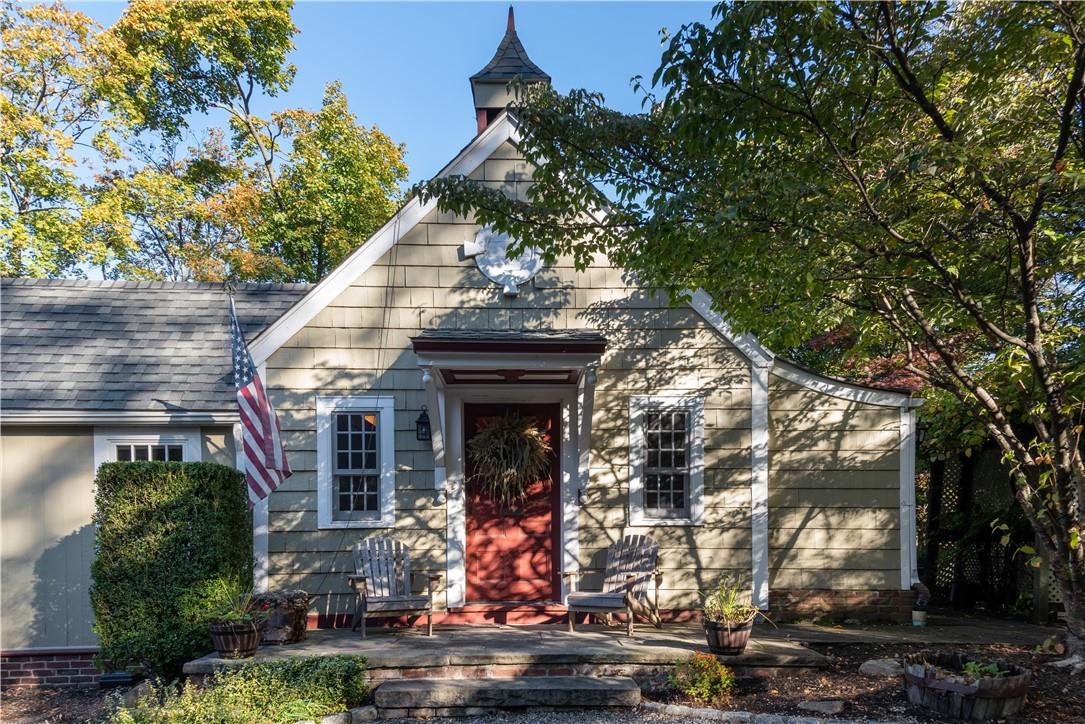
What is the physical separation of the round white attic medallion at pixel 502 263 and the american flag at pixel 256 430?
8.27ft

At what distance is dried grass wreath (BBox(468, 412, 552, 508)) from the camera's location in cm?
755

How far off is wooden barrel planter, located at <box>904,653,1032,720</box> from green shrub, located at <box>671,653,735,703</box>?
1.36m

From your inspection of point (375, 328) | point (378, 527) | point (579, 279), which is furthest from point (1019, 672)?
point (375, 328)

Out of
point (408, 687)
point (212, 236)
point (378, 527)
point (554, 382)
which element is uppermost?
point (212, 236)

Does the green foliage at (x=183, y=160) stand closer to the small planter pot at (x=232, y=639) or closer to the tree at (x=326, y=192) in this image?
the tree at (x=326, y=192)

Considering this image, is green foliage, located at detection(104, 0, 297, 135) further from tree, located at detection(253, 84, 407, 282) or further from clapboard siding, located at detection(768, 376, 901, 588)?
clapboard siding, located at detection(768, 376, 901, 588)

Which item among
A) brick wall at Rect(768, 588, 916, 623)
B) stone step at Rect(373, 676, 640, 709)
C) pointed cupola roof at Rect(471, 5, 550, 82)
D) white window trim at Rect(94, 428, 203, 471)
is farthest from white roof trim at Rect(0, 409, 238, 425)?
brick wall at Rect(768, 588, 916, 623)

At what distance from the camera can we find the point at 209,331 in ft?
28.0

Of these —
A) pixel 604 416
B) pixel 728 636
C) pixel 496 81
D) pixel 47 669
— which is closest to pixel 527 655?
pixel 728 636

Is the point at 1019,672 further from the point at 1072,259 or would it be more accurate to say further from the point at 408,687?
the point at 408,687

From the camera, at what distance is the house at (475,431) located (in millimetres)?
7340

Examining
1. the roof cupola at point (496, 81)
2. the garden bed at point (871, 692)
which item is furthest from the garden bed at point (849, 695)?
the roof cupola at point (496, 81)

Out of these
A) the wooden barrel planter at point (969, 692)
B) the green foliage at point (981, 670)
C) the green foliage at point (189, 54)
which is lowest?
the wooden barrel planter at point (969, 692)

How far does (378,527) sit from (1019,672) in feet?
18.8
